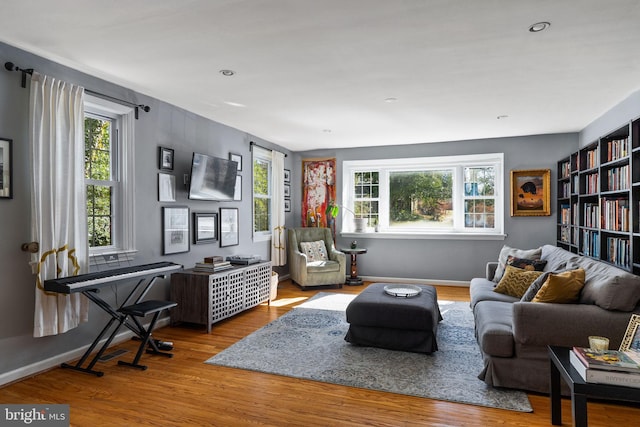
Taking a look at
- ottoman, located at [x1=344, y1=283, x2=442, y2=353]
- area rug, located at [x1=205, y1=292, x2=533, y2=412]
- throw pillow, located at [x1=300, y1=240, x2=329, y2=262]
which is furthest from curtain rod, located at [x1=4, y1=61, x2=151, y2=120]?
throw pillow, located at [x1=300, y1=240, x2=329, y2=262]

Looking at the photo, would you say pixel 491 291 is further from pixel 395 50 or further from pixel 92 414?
pixel 92 414

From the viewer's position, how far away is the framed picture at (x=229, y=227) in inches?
195

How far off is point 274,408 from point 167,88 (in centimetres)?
297

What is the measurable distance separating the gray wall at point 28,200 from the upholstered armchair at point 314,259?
1324mm

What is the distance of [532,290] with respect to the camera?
2914mm

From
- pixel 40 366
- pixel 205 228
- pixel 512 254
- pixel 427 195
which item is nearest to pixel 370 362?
pixel 512 254

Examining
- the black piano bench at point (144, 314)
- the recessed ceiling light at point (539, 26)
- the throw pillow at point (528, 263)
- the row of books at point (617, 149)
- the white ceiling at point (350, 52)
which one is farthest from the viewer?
the throw pillow at point (528, 263)

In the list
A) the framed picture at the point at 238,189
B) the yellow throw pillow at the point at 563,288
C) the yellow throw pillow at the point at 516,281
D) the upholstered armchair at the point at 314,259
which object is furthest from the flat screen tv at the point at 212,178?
the yellow throw pillow at the point at 563,288

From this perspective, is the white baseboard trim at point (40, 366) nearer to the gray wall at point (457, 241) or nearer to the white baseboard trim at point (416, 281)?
the white baseboard trim at point (416, 281)

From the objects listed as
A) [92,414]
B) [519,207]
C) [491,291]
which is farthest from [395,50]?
[519,207]

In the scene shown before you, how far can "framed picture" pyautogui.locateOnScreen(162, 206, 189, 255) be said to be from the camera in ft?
13.2

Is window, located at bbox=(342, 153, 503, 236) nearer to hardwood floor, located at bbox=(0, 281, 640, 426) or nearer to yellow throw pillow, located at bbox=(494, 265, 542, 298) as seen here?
yellow throw pillow, located at bbox=(494, 265, 542, 298)

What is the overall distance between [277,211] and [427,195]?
262 cm

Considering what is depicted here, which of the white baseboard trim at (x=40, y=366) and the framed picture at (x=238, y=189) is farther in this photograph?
the framed picture at (x=238, y=189)
